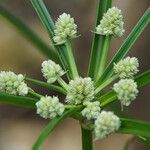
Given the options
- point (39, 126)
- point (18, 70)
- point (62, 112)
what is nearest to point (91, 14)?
point (18, 70)

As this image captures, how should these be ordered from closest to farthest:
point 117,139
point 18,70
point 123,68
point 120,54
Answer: point 123,68
point 120,54
point 117,139
point 18,70

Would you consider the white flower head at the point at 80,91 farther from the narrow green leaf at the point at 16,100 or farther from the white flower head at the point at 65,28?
the white flower head at the point at 65,28

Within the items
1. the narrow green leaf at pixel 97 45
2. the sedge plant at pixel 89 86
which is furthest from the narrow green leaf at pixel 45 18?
the narrow green leaf at pixel 97 45

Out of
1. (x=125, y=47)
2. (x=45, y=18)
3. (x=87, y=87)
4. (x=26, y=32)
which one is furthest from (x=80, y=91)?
(x=26, y=32)

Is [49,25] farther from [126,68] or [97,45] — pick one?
[126,68]

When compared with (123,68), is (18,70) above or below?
above

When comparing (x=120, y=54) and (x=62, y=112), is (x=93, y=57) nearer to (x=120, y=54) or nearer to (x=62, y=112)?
(x=120, y=54)
